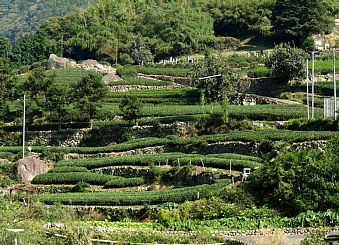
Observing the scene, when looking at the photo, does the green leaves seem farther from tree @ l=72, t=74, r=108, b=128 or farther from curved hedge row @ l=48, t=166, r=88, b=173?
curved hedge row @ l=48, t=166, r=88, b=173

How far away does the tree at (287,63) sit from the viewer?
2291 inches

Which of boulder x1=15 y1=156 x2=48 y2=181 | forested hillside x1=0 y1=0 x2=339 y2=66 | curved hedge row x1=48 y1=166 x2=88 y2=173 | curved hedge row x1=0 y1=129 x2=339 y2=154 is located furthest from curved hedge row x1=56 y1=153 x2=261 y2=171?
forested hillside x1=0 y1=0 x2=339 y2=66

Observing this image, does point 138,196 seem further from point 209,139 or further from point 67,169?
point 209,139

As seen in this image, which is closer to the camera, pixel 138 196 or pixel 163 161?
pixel 138 196

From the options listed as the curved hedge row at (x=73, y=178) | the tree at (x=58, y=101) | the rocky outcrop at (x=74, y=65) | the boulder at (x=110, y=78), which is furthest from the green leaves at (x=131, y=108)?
the rocky outcrop at (x=74, y=65)

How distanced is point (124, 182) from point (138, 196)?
140 inches

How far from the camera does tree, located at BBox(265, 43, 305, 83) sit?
58.2 metres

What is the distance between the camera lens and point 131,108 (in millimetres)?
53094

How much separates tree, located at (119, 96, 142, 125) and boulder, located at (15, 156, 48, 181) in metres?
7.35

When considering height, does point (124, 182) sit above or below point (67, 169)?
below

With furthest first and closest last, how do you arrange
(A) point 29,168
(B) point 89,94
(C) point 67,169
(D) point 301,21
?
(D) point 301,21
(B) point 89,94
(A) point 29,168
(C) point 67,169

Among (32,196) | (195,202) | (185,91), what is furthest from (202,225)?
(185,91)

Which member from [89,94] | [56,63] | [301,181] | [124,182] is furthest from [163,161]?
[56,63]

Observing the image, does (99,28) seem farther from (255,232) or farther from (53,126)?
(255,232)
